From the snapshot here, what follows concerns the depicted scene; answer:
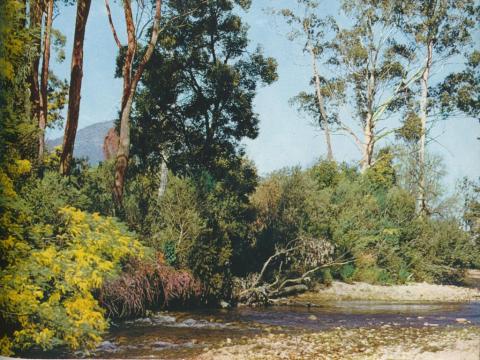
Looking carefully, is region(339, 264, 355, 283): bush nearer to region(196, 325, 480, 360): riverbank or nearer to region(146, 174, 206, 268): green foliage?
region(146, 174, 206, 268): green foliage

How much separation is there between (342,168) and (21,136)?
17228 mm

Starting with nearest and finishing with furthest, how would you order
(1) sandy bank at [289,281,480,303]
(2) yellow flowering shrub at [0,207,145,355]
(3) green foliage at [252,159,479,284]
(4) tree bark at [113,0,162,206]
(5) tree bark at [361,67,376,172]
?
(2) yellow flowering shrub at [0,207,145,355] < (4) tree bark at [113,0,162,206] < (3) green foliage at [252,159,479,284] < (1) sandy bank at [289,281,480,303] < (5) tree bark at [361,67,376,172]

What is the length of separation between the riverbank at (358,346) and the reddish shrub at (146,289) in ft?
7.75

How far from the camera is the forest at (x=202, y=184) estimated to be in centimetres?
476

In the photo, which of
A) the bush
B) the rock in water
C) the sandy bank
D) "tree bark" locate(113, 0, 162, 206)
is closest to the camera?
"tree bark" locate(113, 0, 162, 206)

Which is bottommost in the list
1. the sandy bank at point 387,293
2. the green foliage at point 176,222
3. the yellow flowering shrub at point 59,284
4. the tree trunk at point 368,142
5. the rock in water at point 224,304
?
the sandy bank at point 387,293

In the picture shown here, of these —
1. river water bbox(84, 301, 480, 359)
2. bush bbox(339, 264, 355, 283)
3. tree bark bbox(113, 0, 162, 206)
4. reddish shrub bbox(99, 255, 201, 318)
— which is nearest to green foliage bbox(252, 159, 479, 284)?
bush bbox(339, 264, 355, 283)

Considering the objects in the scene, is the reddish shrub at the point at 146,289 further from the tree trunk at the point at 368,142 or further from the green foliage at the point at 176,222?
the tree trunk at the point at 368,142

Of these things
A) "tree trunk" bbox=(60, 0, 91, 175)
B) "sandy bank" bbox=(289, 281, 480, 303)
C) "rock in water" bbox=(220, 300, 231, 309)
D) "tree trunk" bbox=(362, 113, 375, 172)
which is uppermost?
"tree trunk" bbox=(362, 113, 375, 172)

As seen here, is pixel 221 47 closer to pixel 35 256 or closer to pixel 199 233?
pixel 199 233

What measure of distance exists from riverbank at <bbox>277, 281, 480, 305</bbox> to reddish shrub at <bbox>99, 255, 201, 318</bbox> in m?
3.83

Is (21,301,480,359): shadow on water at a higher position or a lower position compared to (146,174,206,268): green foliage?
lower

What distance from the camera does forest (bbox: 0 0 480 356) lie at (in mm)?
4762

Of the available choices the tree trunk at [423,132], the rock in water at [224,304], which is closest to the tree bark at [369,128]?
the tree trunk at [423,132]
